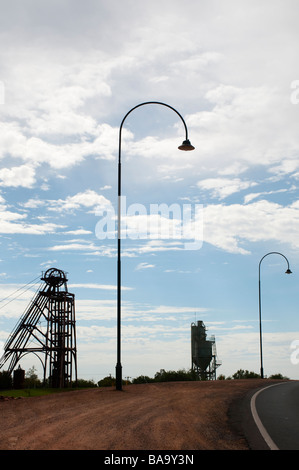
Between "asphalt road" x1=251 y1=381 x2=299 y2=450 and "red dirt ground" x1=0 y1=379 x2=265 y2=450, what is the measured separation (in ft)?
2.28

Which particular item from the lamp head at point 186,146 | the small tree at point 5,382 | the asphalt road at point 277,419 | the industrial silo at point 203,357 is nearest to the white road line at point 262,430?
the asphalt road at point 277,419

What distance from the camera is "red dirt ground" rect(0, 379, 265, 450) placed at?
32.3 feet

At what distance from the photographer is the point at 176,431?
434 inches

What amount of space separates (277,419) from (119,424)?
14.5ft

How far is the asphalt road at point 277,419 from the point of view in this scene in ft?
33.3

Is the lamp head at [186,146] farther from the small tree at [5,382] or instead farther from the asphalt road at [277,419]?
the small tree at [5,382]

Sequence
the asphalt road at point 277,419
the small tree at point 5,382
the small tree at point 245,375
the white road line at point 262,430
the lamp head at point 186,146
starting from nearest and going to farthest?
the white road line at point 262,430
the asphalt road at point 277,419
the lamp head at point 186,146
the small tree at point 5,382
the small tree at point 245,375

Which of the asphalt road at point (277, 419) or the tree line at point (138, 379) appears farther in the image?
the tree line at point (138, 379)

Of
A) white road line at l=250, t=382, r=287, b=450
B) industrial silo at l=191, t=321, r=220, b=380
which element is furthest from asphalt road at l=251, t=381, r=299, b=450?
industrial silo at l=191, t=321, r=220, b=380

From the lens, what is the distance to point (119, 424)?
1192cm

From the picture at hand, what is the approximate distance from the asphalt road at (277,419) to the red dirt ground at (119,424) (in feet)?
2.28

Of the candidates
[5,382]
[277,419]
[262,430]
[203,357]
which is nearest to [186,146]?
[277,419]

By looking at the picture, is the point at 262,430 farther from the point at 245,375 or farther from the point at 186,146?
the point at 245,375
